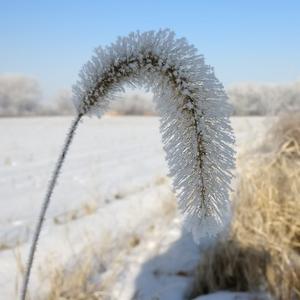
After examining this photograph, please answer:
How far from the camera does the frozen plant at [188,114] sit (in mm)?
731

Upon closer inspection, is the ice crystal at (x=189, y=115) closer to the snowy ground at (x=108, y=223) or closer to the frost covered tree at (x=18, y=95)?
the snowy ground at (x=108, y=223)

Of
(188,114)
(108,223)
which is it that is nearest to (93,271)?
(108,223)

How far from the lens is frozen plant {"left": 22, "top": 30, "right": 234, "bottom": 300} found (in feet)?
2.40

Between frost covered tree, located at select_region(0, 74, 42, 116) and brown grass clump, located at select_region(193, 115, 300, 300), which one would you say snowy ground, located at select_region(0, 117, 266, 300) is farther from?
frost covered tree, located at select_region(0, 74, 42, 116)

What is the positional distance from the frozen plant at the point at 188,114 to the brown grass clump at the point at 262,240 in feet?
5.05

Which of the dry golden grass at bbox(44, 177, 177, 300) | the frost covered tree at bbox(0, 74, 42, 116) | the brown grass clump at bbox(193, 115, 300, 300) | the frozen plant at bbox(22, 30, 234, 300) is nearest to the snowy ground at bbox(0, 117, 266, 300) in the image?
the dry golden grass at bbox(44, 177, 177, 300)

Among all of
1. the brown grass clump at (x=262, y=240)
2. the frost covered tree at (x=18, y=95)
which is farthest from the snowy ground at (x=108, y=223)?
the frost covered tree at (x=18, y=95)

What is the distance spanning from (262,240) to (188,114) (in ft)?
6.70

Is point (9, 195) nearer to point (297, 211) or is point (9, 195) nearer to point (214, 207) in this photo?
point (297, 211)

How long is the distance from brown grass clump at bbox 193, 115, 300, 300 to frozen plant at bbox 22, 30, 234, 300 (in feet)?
5.05

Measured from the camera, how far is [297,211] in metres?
2.68

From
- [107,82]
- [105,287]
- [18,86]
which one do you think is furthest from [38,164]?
[18,86]

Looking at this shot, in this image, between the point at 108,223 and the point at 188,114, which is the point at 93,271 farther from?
the point at 188,114

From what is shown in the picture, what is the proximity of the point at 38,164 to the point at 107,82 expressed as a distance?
6919 mm
